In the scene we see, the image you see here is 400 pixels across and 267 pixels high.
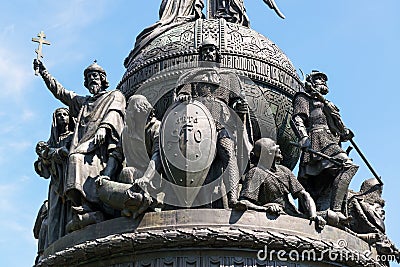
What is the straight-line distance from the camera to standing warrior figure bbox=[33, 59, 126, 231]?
50.0 feet

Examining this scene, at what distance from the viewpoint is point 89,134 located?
16.0 metres

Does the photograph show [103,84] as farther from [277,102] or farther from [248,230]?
[248,230]

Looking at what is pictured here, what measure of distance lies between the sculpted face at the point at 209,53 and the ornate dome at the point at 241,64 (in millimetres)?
800

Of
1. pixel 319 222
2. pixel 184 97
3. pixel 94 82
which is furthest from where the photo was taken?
pixel 94 82

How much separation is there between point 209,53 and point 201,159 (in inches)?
96.5

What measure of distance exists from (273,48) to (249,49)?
0.79 meters

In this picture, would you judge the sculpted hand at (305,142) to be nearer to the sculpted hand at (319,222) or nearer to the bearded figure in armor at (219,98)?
the bearded figure in armor at (219,98)

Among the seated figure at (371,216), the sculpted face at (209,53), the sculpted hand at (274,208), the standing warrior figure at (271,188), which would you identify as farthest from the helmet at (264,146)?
the seated figure at (371,216)

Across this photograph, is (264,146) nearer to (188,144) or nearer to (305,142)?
(305,142)

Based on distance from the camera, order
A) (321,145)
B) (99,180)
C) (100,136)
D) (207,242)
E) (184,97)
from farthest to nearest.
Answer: (321,145) < (100,136) < (184,97) < (99,180) < (207,242)

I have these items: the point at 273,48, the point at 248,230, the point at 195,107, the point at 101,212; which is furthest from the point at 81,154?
the point at 273,48

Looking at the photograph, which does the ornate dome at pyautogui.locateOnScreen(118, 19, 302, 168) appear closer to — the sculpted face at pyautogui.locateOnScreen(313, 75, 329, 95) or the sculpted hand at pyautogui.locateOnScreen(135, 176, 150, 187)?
the sculpted face at pyautogui.locateOnScreen(313, 75, 329, 95)

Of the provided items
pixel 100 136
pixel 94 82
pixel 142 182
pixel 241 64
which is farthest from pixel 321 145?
→ pixel 94 82

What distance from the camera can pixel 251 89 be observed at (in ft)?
56.5
